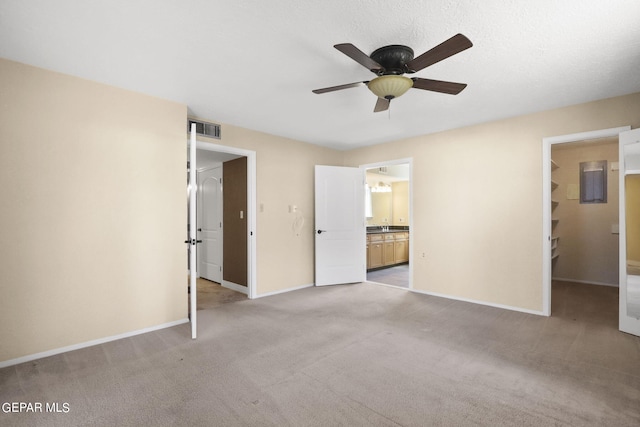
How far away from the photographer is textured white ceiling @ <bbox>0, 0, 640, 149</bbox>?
1884 mm

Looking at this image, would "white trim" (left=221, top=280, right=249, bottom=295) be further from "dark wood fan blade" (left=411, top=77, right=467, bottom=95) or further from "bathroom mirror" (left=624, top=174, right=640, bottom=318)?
"bathroom mirror" (left=624, top=174, right=640, bottom=318)

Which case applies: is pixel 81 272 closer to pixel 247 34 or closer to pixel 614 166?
pixel 247 34

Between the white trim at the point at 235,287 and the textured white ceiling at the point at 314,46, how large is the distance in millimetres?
2720

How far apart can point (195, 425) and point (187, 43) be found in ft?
8.35

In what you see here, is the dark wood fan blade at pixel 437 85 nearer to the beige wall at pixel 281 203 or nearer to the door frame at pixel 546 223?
the door frame at pixel 546 223

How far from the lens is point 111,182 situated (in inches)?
117

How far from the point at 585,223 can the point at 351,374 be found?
5.71 meters

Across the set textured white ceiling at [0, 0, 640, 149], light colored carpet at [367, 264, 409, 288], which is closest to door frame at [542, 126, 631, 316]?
textured white ceiling at [0, 0, 640, 149]

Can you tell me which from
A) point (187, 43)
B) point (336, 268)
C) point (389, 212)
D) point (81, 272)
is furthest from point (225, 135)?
point (389, 212)

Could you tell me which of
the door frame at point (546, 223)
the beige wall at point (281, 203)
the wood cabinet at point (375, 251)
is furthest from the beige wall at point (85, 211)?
the door frame at point (546, 223)

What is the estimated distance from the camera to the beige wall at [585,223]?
17.4ft

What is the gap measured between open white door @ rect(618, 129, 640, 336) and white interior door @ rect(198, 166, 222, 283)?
5438 mm

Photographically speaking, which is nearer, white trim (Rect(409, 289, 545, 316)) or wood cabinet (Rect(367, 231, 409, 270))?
white trim (Rect(409, 289, 545, 316))

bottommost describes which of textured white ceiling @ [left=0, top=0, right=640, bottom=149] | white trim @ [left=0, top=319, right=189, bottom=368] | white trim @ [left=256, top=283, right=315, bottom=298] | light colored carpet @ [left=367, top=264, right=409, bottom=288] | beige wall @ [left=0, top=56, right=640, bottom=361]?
light colored carpet @ [left=367, top=264, right=409, bottom=288]
